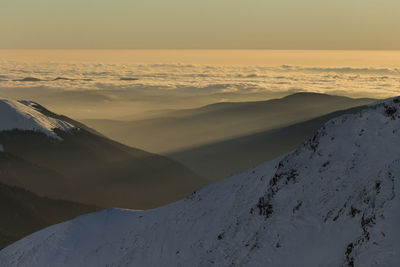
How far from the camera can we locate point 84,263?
52.1 m

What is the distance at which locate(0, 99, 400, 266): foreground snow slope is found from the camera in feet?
97.1

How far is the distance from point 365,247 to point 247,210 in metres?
17.4

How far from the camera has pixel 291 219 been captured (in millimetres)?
36344

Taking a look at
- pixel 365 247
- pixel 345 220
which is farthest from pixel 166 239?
pixel 365 247

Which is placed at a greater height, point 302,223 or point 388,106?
point 388,106

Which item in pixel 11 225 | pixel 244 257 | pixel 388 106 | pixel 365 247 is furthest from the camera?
pixel 11 225

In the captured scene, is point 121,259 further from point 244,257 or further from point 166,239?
point 244,257

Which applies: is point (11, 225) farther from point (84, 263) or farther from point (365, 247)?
point (365, 247)

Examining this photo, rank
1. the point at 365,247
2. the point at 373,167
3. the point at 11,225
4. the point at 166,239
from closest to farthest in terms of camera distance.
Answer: the point at 365,247, the point at 373,167, the point at 166,239, the point at 11,225

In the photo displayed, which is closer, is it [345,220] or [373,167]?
[345,220]

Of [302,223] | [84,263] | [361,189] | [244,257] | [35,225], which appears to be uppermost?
[361,189]

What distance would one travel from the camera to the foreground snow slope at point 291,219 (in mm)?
29606

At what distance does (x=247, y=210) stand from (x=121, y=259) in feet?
52.3

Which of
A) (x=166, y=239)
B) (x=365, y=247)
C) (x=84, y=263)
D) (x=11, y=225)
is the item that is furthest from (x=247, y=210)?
(x=11, y=225)
